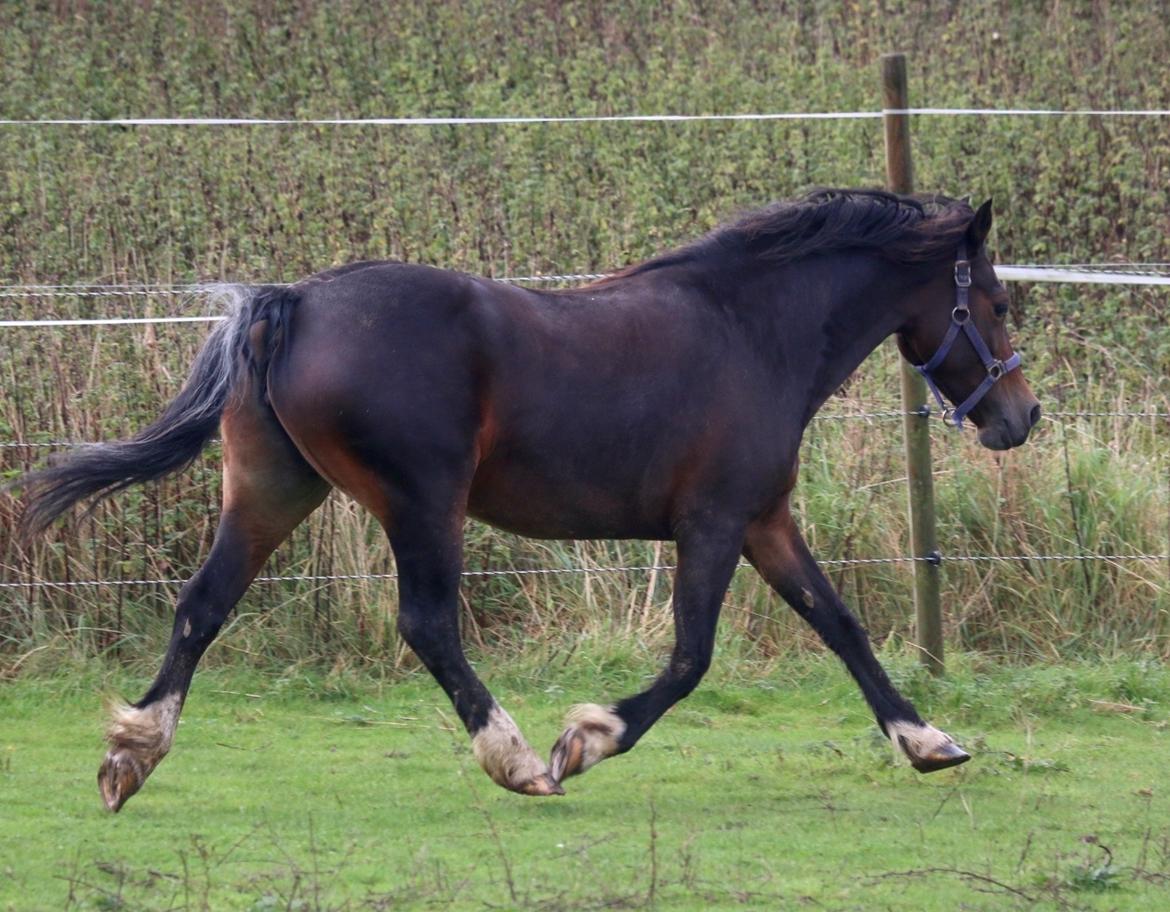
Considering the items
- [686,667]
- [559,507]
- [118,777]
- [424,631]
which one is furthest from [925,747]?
[118,777]

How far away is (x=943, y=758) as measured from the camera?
5.02 metres

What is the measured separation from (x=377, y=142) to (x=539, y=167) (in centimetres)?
122

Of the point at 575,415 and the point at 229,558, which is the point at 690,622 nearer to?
the point at 575,415

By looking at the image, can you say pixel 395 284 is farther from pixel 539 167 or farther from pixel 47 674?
pixel 539 167

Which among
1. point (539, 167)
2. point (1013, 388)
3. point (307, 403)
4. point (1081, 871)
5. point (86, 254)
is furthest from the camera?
point (539, 167)

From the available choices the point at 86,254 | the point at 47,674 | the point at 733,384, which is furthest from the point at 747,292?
the point at 86,254

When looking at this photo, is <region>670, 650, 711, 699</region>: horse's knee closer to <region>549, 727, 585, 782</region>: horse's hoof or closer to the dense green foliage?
<region>549, 727, 585, 782</region>: horse's hoof

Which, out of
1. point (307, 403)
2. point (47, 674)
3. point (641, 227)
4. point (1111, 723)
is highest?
point (307, 403)

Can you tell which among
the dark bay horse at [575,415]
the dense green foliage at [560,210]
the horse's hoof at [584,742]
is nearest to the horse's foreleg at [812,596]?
the dark bay horse at [575,415]

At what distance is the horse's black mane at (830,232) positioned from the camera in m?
5.25

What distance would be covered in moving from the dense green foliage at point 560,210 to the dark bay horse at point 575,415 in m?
1.61

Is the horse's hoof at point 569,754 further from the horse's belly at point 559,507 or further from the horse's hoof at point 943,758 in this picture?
the horse's hoof at point 943,758

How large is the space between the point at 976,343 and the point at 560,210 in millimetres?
5496

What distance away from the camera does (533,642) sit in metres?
6.58
